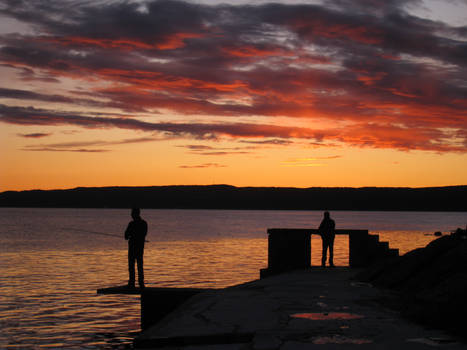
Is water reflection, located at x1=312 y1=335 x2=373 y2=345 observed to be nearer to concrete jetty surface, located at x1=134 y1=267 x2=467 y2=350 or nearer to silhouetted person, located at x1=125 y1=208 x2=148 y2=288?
concrete jetty surface, located at x1=134 y1=267 x2=467 y2=350

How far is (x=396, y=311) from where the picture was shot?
9859 millimetres

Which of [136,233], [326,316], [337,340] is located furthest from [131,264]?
[337,340]

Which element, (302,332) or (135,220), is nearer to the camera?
(302,332)

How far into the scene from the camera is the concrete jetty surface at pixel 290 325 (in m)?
7.52

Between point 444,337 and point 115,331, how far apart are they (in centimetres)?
1184

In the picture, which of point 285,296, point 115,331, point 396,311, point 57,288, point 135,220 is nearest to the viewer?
point 396,311

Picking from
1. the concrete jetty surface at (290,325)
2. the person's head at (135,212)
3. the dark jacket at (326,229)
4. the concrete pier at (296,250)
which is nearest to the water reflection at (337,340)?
the concrete jetty surface at (290,325)

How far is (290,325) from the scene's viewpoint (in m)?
8.62

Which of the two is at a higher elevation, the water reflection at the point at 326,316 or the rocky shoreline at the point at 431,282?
the rocky shoreline at the point at 431,282

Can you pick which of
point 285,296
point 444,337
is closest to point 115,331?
point 285,296

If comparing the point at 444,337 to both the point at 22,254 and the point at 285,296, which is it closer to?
the point at 285,296

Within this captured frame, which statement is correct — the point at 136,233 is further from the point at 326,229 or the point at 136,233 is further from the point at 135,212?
the point at 326,229

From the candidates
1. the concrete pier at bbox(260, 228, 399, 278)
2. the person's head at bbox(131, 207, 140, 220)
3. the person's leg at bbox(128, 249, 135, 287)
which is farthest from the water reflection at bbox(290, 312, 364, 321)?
the concrete pier at bbox(260, 228, 399, 278)

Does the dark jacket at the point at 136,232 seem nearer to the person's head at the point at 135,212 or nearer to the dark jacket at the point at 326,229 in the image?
the person's head at the point at 135,212
